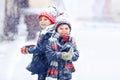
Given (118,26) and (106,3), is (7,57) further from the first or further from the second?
(106,3)

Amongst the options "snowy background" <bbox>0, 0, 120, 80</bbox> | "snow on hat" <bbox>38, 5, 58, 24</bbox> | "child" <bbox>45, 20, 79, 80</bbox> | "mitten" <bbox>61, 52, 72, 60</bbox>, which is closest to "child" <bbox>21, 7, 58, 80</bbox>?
"snow on hat" <bbox>38, 5, 58, 24</bbox>

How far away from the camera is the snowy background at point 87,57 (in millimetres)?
6730

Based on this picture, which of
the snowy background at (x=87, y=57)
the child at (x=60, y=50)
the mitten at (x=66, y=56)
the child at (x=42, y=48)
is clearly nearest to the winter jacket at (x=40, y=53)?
the child at (x=42, y=48)

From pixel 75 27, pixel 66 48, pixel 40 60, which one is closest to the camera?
pixel 66 48

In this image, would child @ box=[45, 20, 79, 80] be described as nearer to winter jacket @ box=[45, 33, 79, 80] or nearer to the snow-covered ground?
winter jacket @ box=[45, 33, 79, 80]

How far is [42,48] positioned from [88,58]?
9.73 feet

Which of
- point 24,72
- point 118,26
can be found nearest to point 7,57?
point 24,72

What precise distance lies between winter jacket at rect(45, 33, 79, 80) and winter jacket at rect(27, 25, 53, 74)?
12 cm

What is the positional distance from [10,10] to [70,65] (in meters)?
4.83

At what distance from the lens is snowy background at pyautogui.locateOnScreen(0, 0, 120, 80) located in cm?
673

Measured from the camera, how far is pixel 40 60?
5211 mm

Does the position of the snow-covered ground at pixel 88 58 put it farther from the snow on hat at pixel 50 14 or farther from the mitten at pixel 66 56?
the mitten at pixel 66 56

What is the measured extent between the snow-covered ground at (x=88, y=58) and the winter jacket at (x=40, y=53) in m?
1.19

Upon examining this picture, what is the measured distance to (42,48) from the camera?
16.7 ft
